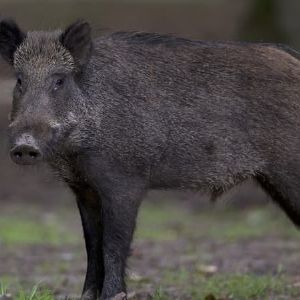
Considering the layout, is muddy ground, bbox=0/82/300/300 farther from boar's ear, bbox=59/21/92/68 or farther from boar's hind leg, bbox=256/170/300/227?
boar's ear, bbox=59/21/92/68

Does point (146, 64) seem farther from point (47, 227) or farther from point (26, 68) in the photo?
point (47, 227)

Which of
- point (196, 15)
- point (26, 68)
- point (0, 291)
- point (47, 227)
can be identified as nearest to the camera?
point (26, 68)

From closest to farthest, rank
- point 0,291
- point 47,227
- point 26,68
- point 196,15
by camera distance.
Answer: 1. point 26,68
2. point 0,291
3. point 47,227
4. point 196,15

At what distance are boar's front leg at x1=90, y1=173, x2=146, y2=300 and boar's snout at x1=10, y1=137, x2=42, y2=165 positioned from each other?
634 millimetres

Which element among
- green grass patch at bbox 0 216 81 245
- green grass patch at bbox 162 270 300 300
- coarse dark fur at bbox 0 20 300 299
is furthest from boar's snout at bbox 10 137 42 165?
green grass patch at bbox 0 216 81 245

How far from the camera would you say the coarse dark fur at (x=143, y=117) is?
6.89 metres

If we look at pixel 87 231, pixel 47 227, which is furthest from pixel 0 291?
pixel 47 227

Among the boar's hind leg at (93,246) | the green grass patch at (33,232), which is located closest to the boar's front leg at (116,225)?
the boar's hind leg at (93,246)

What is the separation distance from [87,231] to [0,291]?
719mm

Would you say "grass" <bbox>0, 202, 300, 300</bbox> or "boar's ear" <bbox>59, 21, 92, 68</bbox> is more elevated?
"boar's ear" <bbox>59, 21, 92, 68</bbox>

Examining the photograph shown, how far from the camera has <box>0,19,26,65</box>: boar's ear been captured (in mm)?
7051

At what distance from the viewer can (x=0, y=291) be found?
7.29 meters

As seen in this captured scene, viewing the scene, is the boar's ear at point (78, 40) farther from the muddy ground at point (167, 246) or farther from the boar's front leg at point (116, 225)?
the muddy ground at point (167, 246)

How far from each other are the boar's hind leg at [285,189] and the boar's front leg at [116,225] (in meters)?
1.04
